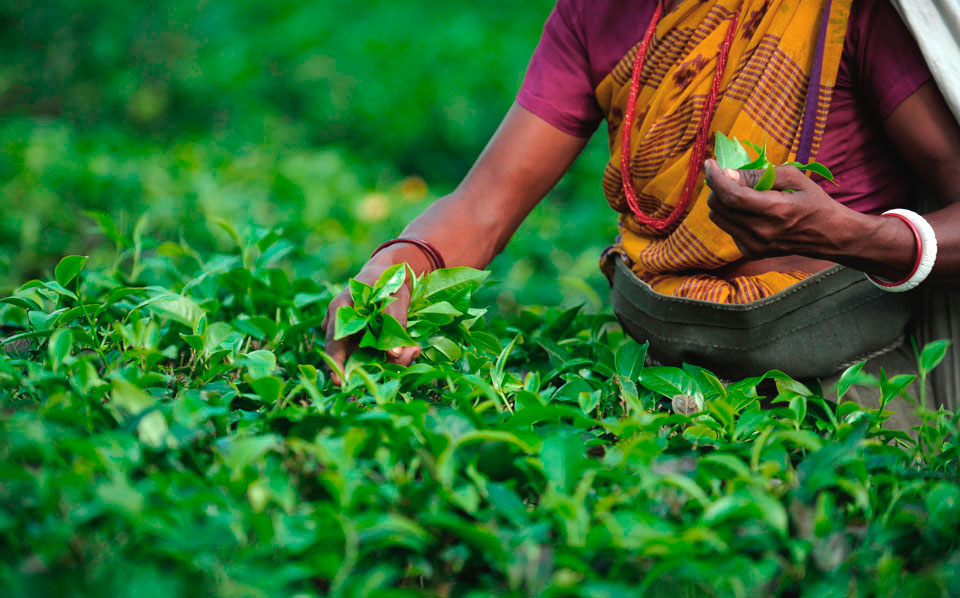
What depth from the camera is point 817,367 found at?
1632mm

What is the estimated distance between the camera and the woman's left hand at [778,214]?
1294 millimetres

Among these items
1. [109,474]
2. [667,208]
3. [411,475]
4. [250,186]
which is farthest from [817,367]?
[250,186]

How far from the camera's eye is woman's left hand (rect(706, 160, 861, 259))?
1294mm

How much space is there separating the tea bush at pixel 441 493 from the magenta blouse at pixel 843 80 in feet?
1.55

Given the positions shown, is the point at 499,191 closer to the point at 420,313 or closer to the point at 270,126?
the point at 420,313

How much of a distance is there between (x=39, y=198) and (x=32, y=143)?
102 cm

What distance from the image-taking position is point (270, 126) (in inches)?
226

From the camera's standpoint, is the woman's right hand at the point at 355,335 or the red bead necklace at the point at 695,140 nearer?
the woman's right hand at the point at 355,335

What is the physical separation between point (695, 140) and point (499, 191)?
0.49 m

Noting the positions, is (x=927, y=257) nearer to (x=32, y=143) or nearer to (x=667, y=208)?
(x=667, y=208)

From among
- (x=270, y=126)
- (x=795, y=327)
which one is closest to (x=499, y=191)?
(x=795, y=327)

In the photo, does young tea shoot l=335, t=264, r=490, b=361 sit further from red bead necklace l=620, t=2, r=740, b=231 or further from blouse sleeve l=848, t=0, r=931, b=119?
blouse sleeve l=848, t=0, r=931, b=119

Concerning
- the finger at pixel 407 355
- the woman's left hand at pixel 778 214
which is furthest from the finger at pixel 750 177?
the finger at pixel 407 355

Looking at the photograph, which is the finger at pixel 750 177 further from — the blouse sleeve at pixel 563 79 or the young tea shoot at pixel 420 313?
the blouse sleeve at pixel 563 79
